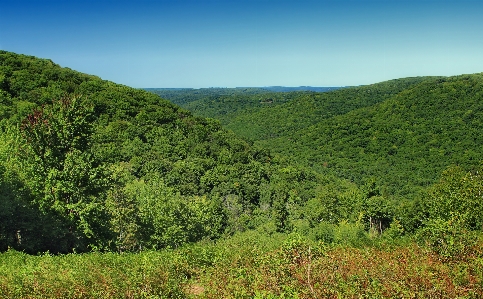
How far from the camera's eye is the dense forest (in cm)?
798

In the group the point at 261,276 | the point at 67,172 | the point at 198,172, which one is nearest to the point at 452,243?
the point at 261,276

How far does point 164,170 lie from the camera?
4344 centimetres

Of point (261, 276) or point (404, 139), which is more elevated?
point (261, 276)

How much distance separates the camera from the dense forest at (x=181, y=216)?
26.2ft

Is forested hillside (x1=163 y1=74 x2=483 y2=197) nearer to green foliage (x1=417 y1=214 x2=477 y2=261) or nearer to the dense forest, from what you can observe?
the dense forest

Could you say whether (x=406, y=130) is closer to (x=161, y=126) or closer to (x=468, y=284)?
(x=161, y=126)

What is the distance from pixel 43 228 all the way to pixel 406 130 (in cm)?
9946

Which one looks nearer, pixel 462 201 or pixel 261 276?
pixel 261 276

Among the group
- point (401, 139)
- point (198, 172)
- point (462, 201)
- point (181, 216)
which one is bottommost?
point (401, 139)

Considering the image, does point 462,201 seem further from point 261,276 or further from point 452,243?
point 261,276

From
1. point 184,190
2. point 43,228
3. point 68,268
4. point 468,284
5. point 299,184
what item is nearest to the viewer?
point 468,284

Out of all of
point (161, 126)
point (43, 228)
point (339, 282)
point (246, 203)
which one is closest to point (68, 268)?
point (43, 228)

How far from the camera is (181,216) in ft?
65.5

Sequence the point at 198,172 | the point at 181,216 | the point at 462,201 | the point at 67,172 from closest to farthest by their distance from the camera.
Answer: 1. the point at 67,172
2. the point at 181,216
3. the point at 462,201
4. the point at 198,172
